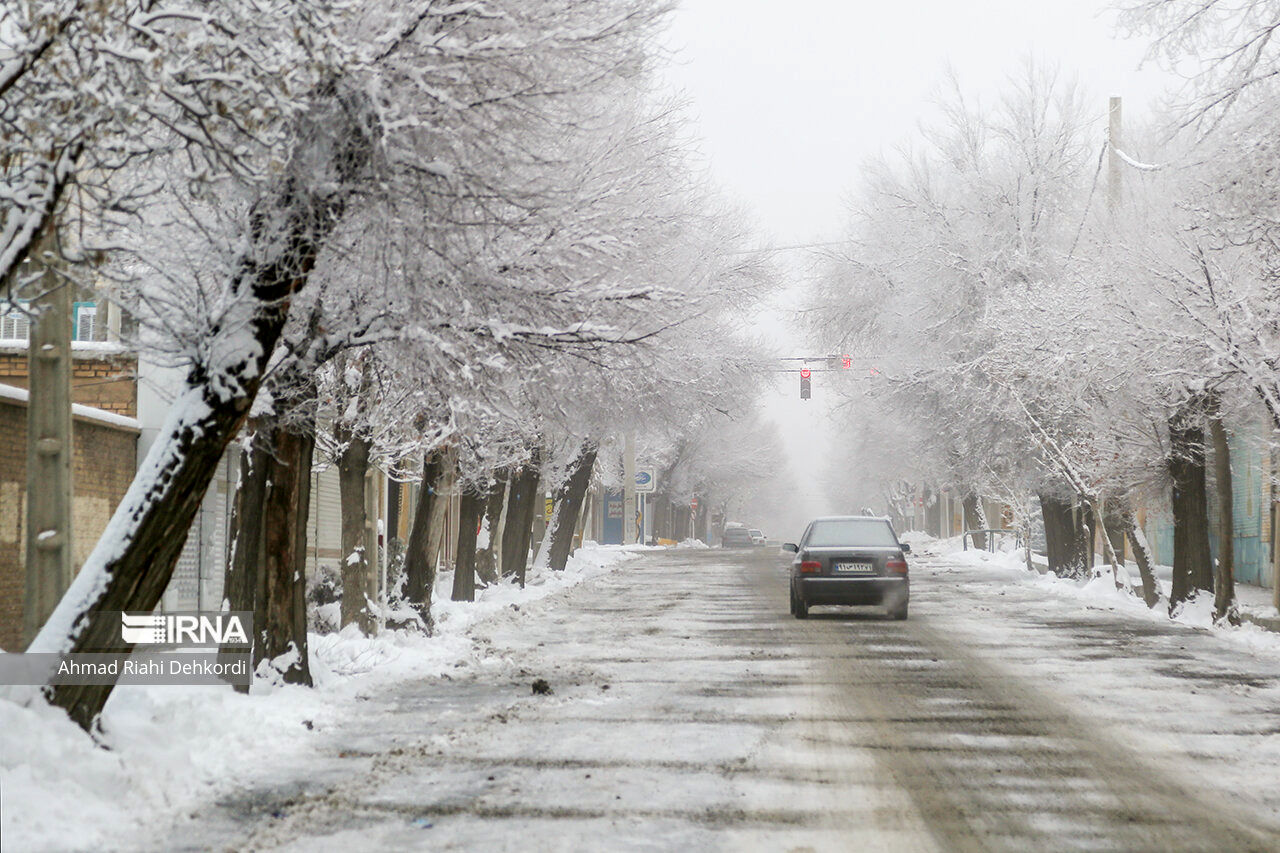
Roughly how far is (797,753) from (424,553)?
961 centimetres

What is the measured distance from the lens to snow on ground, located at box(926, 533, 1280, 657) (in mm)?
19688

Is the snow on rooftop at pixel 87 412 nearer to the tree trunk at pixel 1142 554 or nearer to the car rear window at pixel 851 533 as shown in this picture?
the car rear window at pixel 851 533

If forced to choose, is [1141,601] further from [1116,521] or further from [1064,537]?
[1064,537]

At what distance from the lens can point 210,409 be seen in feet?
28.8

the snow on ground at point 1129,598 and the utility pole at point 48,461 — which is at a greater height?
the utility pole at point 48,461

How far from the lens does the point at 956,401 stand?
33344 millimetres

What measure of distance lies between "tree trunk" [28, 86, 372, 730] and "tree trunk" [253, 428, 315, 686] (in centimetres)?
327

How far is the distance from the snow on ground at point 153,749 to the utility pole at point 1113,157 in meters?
16.6

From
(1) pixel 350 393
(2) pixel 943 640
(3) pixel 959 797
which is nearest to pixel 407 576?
(1) pixel 350 393

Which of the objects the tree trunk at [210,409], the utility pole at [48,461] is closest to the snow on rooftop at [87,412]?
the utility pole at [48,461]

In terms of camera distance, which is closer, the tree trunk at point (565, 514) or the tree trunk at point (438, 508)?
the tree trunk at point (438, 508)

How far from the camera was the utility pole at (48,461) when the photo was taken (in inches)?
343

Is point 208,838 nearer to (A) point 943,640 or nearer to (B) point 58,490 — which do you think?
(B) point 58,490

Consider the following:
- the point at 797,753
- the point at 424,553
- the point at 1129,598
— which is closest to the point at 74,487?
the point at 424,553
